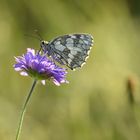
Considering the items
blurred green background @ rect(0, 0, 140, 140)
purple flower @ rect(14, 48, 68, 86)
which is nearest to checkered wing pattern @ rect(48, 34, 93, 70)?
purple flower @ rect(14, 48, 68, 86)

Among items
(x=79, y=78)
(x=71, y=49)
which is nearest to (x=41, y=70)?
(x=71, y=49)

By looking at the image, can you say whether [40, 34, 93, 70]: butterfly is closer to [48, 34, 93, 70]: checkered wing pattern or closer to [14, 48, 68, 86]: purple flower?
[48, 34, 93, 70]: checkered wing pattern

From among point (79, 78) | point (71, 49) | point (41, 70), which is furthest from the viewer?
point (79, 78)

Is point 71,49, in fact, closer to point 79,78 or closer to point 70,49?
point 70,49

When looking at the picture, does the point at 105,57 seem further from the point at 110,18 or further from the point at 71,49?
the point at 71,49

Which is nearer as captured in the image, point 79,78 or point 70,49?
point 70,49

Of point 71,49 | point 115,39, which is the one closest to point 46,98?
point 115,39
